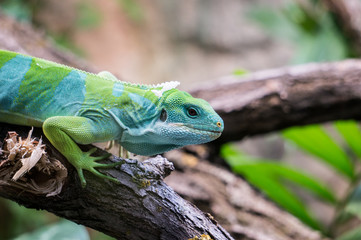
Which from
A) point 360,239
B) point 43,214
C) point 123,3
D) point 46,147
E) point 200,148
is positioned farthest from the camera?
point 123,3

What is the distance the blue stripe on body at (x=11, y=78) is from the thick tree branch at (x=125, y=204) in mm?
234

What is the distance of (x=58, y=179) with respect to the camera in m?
2.21

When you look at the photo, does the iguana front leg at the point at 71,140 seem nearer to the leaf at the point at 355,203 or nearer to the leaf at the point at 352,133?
the leaf at the point at 355,203

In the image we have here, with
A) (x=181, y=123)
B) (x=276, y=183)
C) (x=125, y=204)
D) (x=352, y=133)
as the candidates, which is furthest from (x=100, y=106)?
(x=352, y=133)

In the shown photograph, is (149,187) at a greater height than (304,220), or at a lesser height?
lesser

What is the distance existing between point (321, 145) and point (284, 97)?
103cm

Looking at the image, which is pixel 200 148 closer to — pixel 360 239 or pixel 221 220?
pixel 221 220

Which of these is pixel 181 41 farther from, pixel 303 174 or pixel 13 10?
pixel 303 174

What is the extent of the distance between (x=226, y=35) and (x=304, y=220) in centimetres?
894

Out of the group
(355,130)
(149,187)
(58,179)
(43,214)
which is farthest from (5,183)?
(43,214)

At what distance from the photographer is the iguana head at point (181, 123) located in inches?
102

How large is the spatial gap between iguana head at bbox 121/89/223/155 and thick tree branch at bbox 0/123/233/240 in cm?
24

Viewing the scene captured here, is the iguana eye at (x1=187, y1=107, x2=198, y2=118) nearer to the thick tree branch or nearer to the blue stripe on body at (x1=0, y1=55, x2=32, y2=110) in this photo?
the thick tree branch

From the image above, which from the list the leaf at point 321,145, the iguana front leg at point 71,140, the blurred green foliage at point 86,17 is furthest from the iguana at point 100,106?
the blurred green foliage at point 86,17
